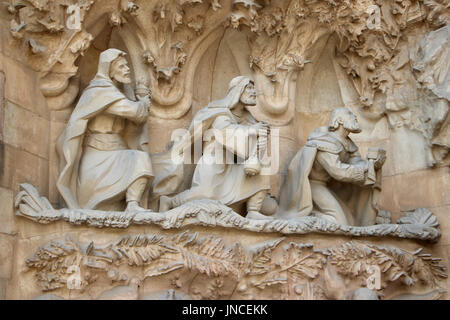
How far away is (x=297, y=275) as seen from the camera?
765cm

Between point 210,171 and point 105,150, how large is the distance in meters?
0.98

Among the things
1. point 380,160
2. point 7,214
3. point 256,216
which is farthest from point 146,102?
point 380,160

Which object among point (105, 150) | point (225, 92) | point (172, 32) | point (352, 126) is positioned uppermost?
point (172, 32)

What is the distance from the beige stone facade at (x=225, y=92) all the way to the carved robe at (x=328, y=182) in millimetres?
328

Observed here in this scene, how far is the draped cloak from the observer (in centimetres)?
782

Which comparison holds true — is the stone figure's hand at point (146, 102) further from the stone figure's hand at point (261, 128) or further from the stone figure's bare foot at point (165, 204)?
the stone figure's hand at point (261, 128)

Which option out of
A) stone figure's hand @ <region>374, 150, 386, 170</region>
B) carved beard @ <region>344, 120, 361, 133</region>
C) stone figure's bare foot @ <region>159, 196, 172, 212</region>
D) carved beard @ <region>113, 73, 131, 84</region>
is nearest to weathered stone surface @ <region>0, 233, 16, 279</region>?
stone figure's bare foot @ <region>159, 196, 172, 212</region>

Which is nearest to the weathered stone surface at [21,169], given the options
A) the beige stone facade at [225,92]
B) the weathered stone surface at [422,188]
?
the beige stone facade at [225,92]

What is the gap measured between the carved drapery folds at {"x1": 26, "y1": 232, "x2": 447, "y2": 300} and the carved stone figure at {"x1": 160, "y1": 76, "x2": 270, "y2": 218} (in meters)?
0.44

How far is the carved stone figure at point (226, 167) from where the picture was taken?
7770mm

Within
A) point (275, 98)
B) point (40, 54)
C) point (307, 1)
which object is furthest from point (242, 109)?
point (40, 54)

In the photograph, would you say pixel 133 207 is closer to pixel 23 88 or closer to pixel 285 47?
pixel 23 88

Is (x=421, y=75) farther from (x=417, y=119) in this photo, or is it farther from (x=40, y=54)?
(x=40, y=54)

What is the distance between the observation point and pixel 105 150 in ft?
25.5
